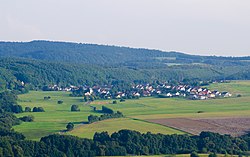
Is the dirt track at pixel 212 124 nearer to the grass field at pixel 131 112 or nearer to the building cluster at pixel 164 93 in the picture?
the grass field at pixel 131 112

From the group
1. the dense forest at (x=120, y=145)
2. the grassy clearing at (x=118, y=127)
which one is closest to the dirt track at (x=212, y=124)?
the grassy clearing at (x=118, y=127)

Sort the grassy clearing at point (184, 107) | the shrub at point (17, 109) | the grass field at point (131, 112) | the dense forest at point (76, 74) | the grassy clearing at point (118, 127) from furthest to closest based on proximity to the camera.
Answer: the dense forest at point (76, 74)
the shrub at point (17, 109)
the grassy clearing at point (184, 107)
the grass field at point (131, 112)
the grassy clearing at point (118, 127)

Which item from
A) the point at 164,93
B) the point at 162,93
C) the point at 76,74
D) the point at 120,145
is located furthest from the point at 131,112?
the point at 76,74

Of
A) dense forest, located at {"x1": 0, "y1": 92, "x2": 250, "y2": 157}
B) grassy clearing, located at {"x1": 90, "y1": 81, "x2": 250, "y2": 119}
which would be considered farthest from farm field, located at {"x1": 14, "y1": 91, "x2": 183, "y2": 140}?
dense forest, located at {"x1": 0, "y1": 92, "x2": 250, "y2": 157}

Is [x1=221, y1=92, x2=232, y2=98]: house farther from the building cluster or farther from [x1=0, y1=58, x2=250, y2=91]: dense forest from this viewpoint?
[x1=0, y1=58, x2=250, y2=91]: dense forest

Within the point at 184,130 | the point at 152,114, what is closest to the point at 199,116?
the point at 152,114

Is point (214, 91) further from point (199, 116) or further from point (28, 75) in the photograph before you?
point (28, 75)

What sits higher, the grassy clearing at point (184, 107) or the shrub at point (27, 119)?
the grassy clearing at point (184, 107)
